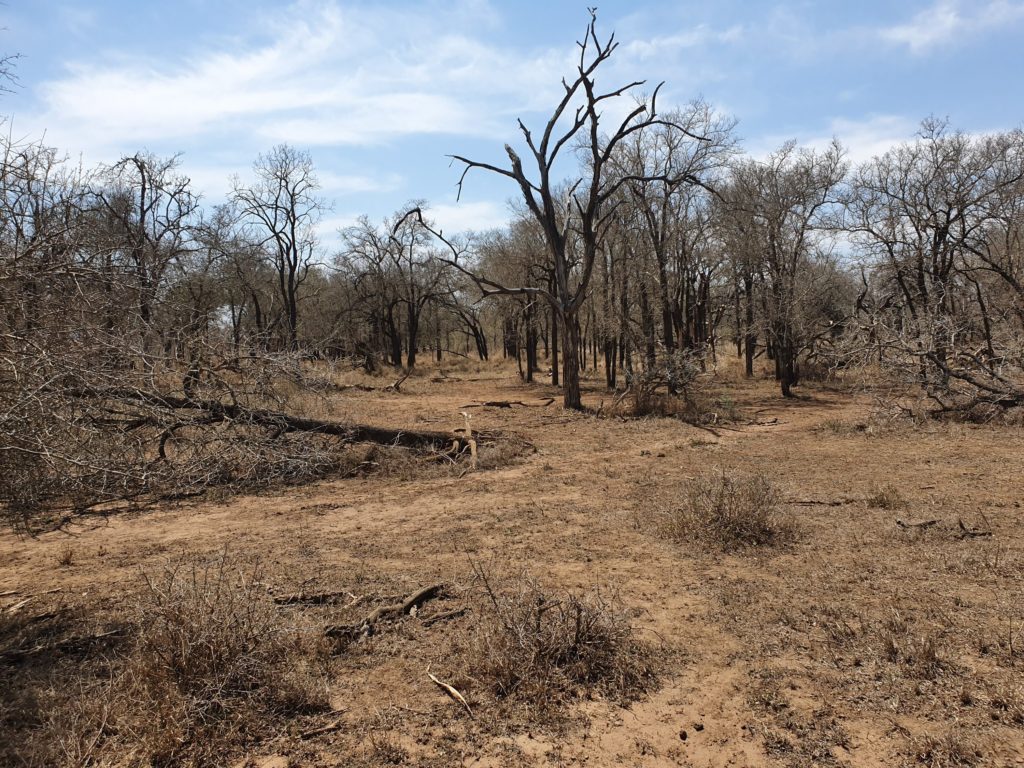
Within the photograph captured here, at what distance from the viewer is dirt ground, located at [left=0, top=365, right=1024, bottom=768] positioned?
3184 millimetres

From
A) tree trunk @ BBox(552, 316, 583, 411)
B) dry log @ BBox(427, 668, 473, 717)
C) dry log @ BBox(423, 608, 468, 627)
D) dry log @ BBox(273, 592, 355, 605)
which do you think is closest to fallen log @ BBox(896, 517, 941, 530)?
dry log @ BBox(423, 608, 468, 627)

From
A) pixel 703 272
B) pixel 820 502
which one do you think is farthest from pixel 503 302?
pixel 820 502

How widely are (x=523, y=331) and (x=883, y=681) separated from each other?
93.1 ft

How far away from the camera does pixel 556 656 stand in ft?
12.4

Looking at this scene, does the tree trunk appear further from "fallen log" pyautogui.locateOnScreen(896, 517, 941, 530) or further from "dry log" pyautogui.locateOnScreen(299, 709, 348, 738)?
"dry log" pyautogui.locateOnScreen(299, 709, 348, 738)

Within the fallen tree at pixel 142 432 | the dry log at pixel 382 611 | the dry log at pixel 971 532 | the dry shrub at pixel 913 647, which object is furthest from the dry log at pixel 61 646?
the dry log at pixel 971 532

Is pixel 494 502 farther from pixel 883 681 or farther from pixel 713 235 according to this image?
pixel 713 235

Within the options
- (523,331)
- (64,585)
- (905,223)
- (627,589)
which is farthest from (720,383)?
(64,585)

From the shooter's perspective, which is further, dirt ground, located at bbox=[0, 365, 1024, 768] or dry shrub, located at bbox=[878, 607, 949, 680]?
dry shrub, located at bbox=[878, 607, 949, 680]

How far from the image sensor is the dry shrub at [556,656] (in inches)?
143

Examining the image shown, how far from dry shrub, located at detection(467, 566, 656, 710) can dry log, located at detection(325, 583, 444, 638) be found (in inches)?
30.2

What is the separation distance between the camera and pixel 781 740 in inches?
123

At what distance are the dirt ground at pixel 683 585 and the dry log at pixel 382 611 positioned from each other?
0.15 m

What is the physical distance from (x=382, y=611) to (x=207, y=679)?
55.2 inches
